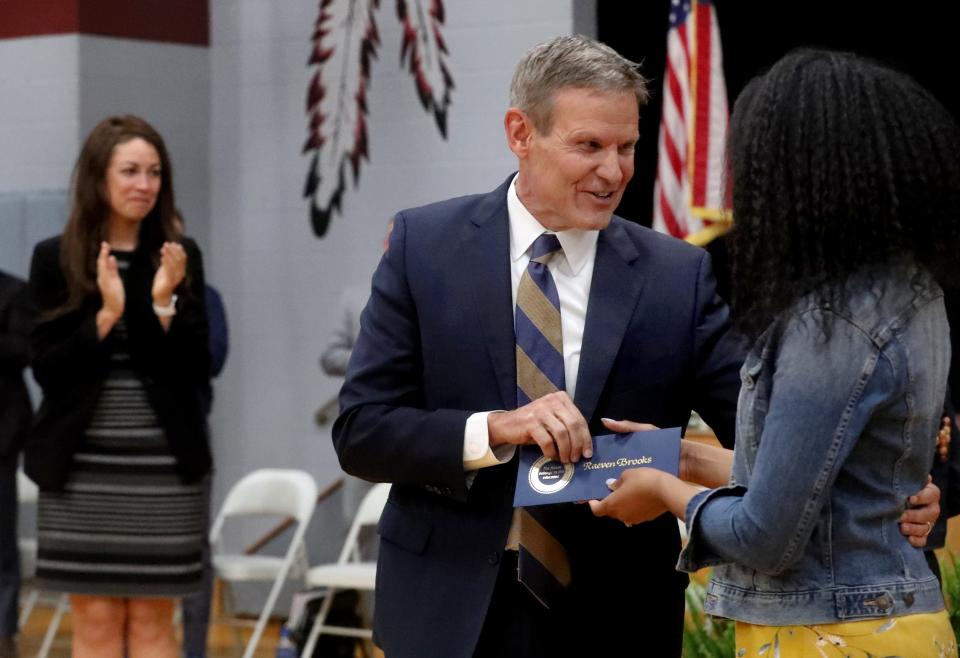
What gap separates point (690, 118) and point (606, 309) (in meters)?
3.80

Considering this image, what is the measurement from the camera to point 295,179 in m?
7.16

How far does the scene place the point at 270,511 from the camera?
596 centimetres

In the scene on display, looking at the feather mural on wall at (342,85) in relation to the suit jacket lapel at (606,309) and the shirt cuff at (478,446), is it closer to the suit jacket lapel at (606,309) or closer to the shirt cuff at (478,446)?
the suit jacket lapel at (606,309)

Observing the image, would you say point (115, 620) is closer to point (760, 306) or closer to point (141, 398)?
point (141, 398)

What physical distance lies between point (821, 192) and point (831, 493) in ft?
1.20

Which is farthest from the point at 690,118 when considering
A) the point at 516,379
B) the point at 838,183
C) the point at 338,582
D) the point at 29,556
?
the point at 838,183

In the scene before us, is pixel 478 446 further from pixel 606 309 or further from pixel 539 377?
pixel 606 309

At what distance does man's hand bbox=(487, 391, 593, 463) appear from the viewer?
2070 mm

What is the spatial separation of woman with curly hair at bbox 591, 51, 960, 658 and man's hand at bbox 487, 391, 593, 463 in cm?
26

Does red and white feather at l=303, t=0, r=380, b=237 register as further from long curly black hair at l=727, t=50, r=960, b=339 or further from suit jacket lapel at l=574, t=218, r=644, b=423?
long curly black hair at l=727, t=50, r=960, b=339

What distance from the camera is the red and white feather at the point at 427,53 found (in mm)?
6598

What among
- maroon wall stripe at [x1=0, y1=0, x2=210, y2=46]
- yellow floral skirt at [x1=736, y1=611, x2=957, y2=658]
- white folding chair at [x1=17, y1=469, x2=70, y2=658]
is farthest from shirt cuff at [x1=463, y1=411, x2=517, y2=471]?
maroon wall stripe at [x1=0, y1=0, x2=210, y2=46]

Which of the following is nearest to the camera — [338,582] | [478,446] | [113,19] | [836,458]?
[836,458]

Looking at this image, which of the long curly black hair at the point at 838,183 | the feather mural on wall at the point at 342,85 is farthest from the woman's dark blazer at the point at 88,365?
the long curly black hair at the point at 838,183
